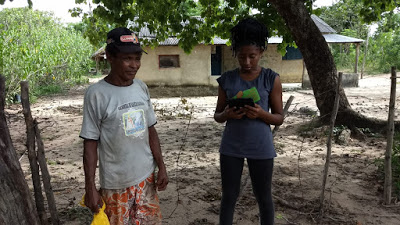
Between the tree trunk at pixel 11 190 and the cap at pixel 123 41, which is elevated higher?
the cap at pixel 123 41

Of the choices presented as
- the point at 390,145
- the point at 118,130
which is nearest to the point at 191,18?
the point at 390,145

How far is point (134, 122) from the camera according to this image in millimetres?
1790

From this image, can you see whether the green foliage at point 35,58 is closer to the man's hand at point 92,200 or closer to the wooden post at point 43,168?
the wooden post at point 43,168

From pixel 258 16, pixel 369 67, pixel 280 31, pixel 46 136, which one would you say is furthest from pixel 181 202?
pixel 369 67

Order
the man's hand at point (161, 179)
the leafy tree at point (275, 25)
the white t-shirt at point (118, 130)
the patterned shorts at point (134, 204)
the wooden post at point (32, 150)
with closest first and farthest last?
the white t-shirt at point (118, 130) < the patterned shorts at point (134, 204) < the man's hand at point (161, 179) < the wooden post at point (32, 150) < the leafy tree at point (275, 25)

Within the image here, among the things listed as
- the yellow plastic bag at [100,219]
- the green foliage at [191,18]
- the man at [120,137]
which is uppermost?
the green foliage at [191,18]

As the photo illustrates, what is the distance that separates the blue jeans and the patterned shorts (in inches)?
17.2

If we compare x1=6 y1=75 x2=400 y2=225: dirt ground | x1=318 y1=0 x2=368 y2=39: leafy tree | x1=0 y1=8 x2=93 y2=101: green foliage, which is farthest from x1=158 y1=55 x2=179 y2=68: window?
x1=318 y1=0 x2=368 y2=39: leafy tree

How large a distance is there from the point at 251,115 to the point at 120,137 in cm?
73

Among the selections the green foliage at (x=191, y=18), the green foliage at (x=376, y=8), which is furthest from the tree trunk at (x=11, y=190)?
the green foliage at (x=376, y=8)

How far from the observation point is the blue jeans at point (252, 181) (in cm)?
197

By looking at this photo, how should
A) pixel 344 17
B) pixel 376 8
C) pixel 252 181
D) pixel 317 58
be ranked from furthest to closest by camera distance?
pixel 344 17
pixel 317 58
pixel 376 8
pixel 252 181

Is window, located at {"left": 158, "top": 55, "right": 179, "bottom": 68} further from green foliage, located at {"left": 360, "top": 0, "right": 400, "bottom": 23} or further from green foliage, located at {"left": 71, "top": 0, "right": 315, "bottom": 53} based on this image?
green foliage, located at {"left": 360, "top": 0, "right": 400, "bottom": 23}

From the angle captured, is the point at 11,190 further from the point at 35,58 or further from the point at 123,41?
the point at 35,58
